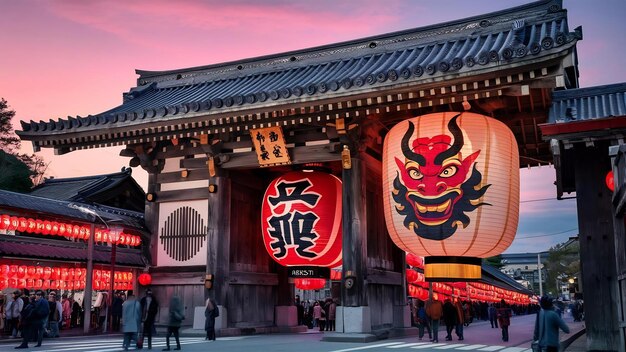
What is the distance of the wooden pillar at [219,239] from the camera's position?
17.5m

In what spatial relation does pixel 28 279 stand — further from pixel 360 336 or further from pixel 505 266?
pixel 505 266

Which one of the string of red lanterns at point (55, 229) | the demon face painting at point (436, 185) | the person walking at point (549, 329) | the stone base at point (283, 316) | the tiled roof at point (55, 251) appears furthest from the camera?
the tiled roof at point (55, 251)

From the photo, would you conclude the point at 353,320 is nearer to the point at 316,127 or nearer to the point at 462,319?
the point at 316,127

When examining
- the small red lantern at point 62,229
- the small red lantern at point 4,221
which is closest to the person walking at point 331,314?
the small red lantern at point 62,229

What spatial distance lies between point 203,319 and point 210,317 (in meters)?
1.66

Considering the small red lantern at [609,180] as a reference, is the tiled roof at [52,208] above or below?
above

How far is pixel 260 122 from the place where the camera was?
16.9 m

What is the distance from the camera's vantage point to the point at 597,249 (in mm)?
13289

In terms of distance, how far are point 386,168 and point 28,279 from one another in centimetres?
1489

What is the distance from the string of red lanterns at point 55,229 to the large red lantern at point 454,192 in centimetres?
989

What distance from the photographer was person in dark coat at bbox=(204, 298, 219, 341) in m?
15.9

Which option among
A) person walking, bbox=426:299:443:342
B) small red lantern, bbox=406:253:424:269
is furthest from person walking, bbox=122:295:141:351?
small red lantern, bbox=406:253:424:269

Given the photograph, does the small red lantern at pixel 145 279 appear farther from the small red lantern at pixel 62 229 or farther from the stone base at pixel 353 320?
the stone base at pixel 353 320

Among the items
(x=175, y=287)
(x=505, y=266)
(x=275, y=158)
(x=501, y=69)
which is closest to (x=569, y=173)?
(x=501, y=69)
